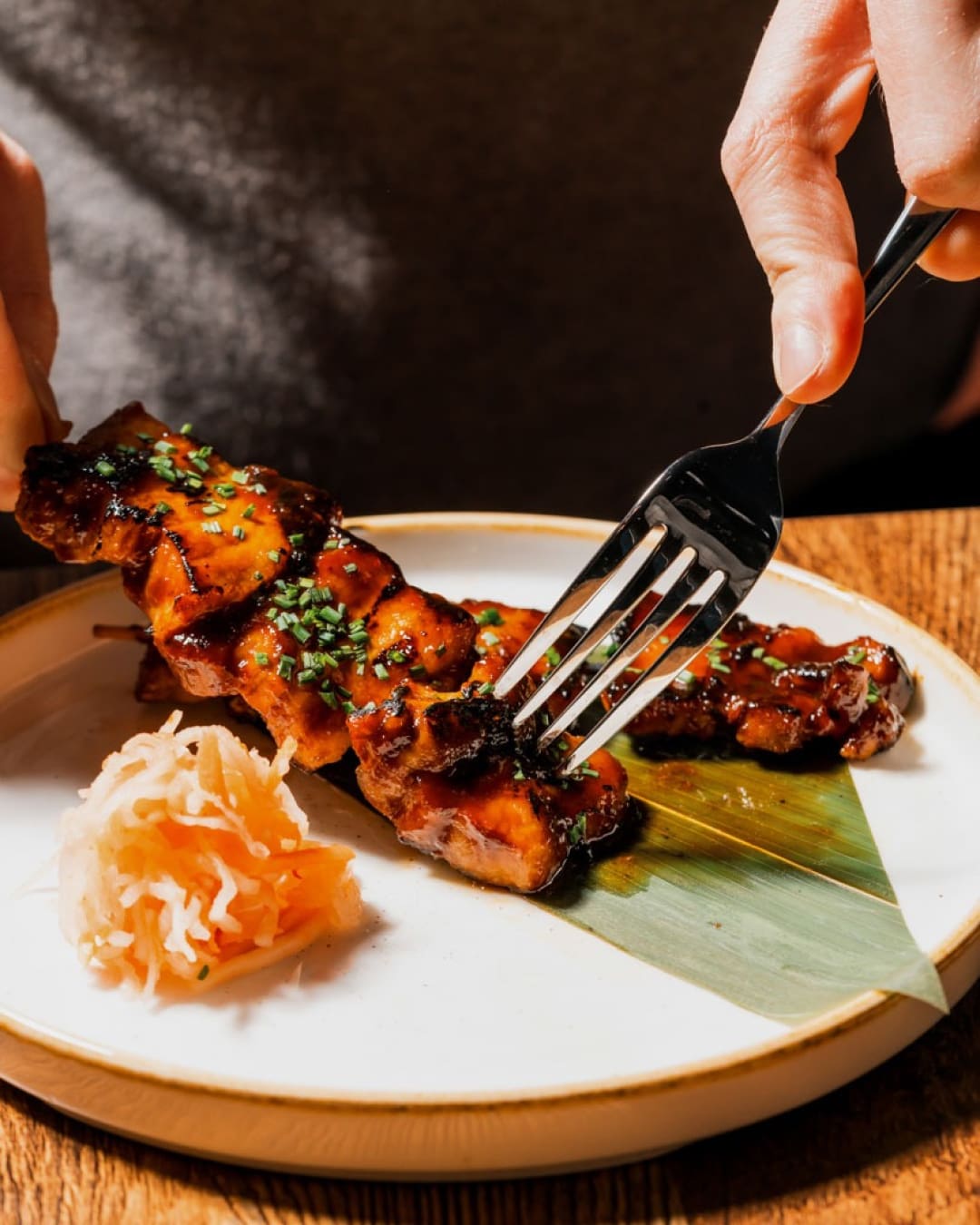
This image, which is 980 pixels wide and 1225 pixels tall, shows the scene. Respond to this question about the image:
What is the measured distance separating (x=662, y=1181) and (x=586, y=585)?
1.25 meters

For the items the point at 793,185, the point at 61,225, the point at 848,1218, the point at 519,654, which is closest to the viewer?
the point at 848,1218

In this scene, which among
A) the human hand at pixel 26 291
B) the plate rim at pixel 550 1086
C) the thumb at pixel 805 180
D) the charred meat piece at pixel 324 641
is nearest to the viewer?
the plate rim at pixel 550 1086

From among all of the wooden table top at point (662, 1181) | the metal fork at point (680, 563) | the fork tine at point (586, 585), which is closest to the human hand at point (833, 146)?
the metal fork at point (680, 563)

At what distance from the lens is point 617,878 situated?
2.80m

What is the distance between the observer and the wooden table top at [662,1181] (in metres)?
2.11

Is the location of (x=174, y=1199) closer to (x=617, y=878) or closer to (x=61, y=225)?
(x=617, y=878)

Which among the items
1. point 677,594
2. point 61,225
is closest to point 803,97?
→ point 677,594

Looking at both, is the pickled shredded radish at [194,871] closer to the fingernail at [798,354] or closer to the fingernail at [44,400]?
the fingernail at [44,400]

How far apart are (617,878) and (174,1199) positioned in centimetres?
111

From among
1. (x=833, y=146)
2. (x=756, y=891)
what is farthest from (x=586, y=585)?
(x=833, y=146)

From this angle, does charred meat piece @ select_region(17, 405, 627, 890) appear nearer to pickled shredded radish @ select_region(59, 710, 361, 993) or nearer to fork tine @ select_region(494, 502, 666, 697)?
fork tine @ select_region(494, 502, 666, 697)

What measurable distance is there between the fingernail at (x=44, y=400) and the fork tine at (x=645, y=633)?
1508mm

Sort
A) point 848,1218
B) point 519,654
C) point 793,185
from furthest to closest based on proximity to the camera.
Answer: point 519,654 → point 793,185 → point 848,1218

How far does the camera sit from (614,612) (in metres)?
2.88
